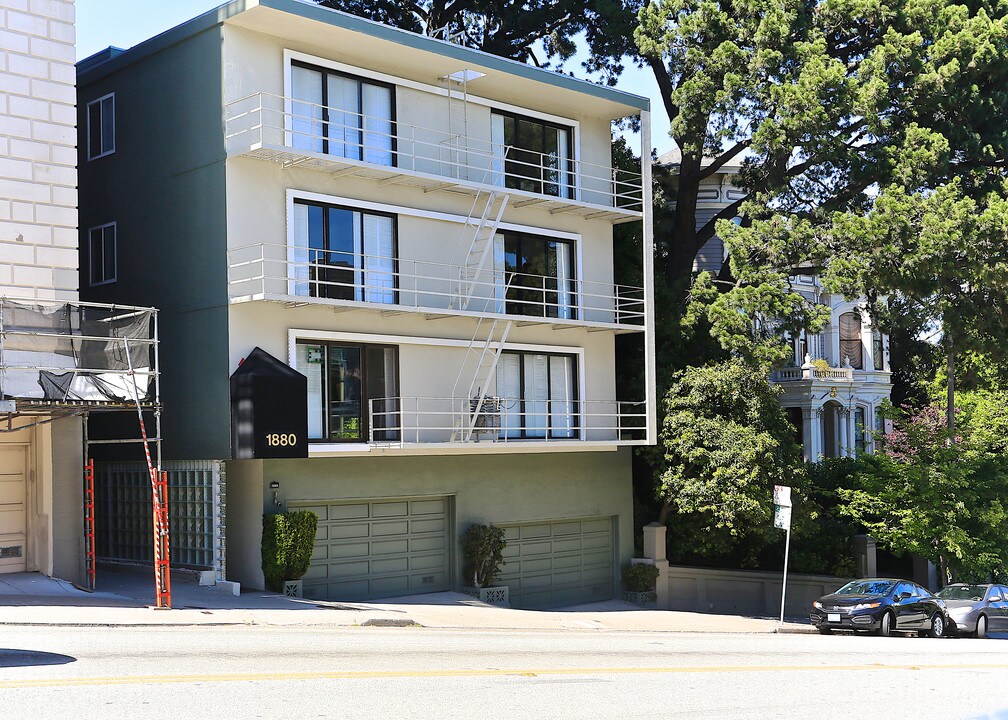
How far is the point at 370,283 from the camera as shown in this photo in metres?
26.3

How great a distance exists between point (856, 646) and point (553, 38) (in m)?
23.1

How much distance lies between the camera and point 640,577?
31.2m

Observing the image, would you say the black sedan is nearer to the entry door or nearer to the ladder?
the ladder

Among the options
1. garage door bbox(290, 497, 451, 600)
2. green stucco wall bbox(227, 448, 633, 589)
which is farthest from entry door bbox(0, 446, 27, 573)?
garage door bbox(290, 497, 451, 600)

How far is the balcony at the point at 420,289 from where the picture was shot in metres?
24.1

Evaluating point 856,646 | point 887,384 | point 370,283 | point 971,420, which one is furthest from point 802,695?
point 887,384

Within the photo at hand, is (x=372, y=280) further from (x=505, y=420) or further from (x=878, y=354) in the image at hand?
(x=878, y=354)

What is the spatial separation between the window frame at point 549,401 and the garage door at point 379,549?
274 centimetres

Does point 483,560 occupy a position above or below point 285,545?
below

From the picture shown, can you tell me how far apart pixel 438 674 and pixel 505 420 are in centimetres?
1492

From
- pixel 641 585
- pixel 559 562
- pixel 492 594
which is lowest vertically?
pixel 641 585

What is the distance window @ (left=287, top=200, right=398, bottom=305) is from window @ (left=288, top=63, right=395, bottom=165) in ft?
4.55

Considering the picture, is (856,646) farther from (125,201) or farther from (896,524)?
(125,201)

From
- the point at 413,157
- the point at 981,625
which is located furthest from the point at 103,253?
the point at 981,625
